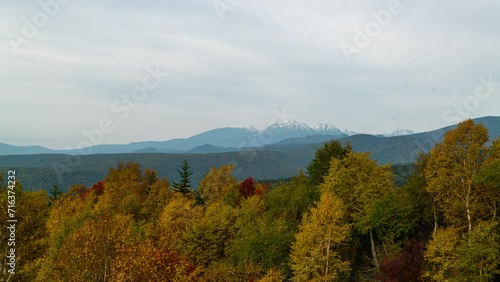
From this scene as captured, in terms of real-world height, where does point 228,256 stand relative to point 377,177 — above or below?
below

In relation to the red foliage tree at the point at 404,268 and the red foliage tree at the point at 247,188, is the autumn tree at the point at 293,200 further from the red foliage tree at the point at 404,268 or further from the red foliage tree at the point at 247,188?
the red foliage tree at the point at 404,268

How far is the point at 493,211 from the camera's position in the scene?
47562 mm

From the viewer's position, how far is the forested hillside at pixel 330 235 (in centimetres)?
4309

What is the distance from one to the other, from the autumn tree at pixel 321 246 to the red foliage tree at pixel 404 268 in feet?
24.7

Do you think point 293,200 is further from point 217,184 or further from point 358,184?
point 217,184

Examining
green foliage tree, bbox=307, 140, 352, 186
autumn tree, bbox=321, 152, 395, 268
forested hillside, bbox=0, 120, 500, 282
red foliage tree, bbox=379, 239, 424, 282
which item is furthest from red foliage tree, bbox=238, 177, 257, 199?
red foliage tree, bbox=379, 239, 424, 282

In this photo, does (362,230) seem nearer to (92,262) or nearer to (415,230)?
(415,230)

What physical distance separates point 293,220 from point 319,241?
27.9 m

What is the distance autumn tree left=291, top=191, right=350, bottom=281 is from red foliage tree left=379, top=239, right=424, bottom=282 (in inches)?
297

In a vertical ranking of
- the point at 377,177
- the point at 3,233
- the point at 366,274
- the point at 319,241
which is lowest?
the point at 366,274

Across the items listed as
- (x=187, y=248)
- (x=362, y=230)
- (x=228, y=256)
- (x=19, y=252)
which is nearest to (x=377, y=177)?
(x=362, y=230)

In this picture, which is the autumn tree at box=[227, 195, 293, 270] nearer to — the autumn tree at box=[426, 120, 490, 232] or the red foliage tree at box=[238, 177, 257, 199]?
the autumn tree at box=[426, 120, 490, 232]

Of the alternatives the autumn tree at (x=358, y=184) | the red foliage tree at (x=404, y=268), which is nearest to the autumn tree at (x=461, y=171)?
the red foliage tree at (x=404, y=268)

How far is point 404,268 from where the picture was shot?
48219mm
